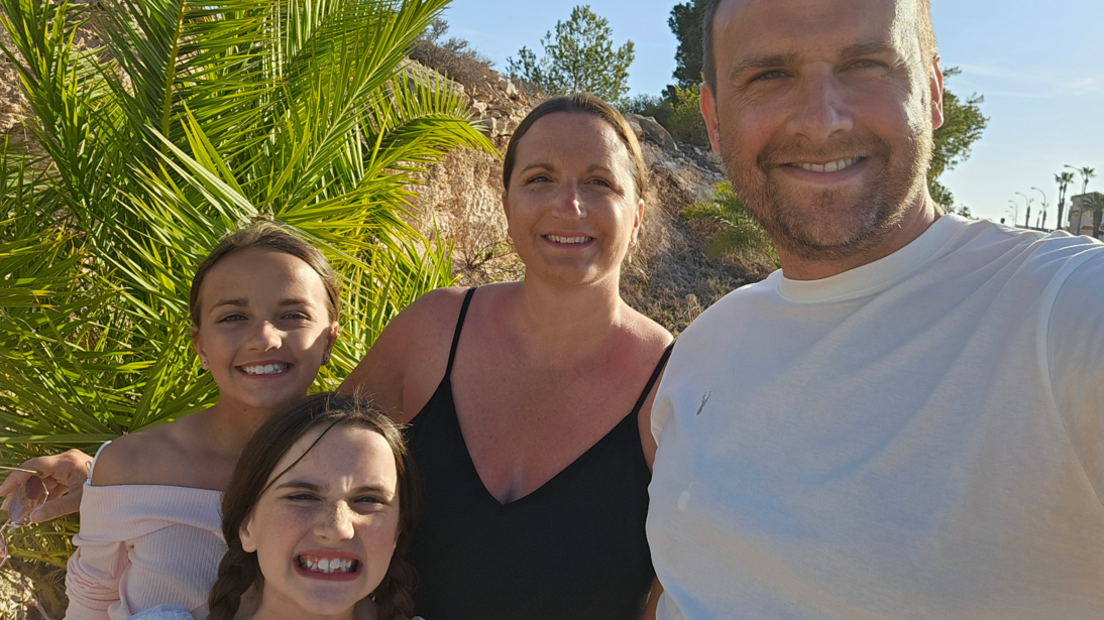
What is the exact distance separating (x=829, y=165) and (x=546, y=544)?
1.15 meters

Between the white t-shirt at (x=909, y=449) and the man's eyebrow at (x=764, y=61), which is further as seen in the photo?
the man's eyebrow at (x=764, y=61)

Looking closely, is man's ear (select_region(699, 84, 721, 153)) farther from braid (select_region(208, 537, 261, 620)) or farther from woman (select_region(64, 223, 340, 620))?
braid (select_region(208, 537, 261, 620))

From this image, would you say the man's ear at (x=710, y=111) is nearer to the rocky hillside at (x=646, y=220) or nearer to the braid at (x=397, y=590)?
the braid at (x=397, y=590)

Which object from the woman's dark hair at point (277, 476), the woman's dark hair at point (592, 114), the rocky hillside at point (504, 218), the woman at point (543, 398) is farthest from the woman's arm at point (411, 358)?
the rocky hillside at point (504, 218)

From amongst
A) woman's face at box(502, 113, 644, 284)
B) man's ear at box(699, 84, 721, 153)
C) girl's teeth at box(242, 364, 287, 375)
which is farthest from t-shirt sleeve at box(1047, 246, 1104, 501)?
girl's teeth at box(242, 364, 287, 375)

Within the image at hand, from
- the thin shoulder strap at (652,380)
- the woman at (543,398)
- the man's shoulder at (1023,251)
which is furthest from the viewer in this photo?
the thin shoulder strap at (652,380)

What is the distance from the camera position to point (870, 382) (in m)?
1.35

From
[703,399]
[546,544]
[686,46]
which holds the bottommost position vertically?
[546,544]

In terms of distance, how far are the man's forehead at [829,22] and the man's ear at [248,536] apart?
1.57 metres

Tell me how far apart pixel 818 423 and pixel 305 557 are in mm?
1188

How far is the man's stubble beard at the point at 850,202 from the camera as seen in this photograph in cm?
145

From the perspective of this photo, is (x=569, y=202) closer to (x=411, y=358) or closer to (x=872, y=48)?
(x=411, y=358)

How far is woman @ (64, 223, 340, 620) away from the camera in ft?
6.75

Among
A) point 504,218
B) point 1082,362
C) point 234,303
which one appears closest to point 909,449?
point 1082,362
